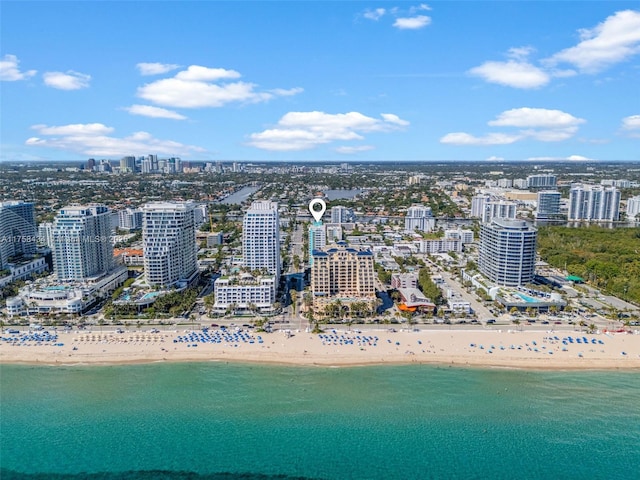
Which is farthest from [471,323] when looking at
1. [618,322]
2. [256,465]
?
[256,465]

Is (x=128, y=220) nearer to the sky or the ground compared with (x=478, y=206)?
nearer to the ground

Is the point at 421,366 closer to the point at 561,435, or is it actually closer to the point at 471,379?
the point at 471,379

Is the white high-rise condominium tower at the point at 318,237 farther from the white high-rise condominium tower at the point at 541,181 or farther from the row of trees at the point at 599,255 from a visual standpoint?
the white high-rise condominium tower at the point at 541,181

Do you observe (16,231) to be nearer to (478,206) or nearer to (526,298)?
(526,298)

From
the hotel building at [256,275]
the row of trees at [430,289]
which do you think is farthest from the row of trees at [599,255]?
the hotel building at [256,275]

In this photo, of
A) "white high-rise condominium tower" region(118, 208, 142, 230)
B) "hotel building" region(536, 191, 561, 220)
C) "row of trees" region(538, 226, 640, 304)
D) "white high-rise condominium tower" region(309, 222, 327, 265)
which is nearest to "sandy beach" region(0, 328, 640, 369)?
"row of trees" region(538, 226, 640, 304)

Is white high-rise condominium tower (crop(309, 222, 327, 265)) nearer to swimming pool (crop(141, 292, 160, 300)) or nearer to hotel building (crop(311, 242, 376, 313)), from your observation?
hotel building (crop(311, 242, 376, 313))

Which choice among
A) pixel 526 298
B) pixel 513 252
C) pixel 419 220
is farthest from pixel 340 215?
pixel 526 298
